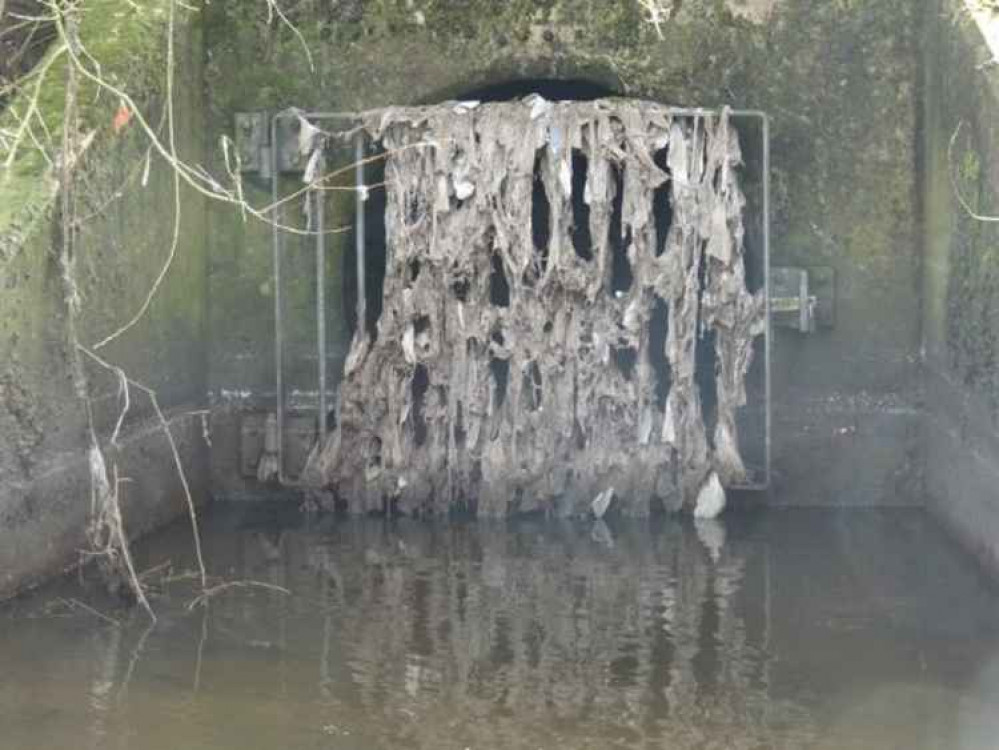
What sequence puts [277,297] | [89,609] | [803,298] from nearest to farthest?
[89,609], [803,298], [277,297]

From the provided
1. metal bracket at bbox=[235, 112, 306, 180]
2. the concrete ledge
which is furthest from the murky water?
metal bracket at bbox=[235, 112, 306, 180]

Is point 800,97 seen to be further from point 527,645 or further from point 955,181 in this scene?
point 527,645

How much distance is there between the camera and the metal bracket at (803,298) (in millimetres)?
10312

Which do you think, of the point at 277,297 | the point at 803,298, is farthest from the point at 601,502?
the point at 277,297

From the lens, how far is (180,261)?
1025cm

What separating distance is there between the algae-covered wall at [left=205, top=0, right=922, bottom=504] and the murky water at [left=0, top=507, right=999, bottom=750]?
783 millimetres

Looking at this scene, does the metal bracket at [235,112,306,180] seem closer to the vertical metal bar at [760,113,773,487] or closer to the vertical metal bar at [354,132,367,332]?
the vertical metal bar at [354,132,367,332]

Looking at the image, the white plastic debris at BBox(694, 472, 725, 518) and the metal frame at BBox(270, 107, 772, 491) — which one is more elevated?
the metal frame at BBox(270, 107, 772, 491)

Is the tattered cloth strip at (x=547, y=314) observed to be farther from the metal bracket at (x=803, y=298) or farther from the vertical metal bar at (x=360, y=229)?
the metal bracket at (x=803, y=298)

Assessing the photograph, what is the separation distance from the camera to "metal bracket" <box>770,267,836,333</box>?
1031cm

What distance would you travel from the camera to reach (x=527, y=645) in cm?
751

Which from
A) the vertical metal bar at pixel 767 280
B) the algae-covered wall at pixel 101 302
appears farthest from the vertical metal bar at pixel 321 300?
the vertical metal bar at pixel 767 280

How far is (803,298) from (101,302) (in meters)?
3.64

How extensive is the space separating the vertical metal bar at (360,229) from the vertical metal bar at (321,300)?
20 cm
